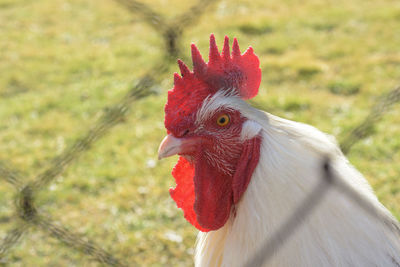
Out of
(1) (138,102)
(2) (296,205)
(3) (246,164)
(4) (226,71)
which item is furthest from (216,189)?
(1) (138,102)

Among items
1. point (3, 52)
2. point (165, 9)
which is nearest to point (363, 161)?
point (165, 9)

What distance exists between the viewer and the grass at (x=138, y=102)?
3.32 metres

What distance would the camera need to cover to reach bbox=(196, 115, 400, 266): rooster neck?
151cm

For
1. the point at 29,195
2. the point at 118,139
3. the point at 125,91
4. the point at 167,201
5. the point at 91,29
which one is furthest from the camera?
the point at 91,29

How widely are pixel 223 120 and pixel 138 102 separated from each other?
3148 millimetres

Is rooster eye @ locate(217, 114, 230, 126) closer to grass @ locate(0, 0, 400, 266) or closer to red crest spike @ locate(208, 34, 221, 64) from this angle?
red crest spike @ locate(208, 34, 221, 64)

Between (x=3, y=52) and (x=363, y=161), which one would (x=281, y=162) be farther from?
(x=3, y=52)

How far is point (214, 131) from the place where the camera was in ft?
5.26

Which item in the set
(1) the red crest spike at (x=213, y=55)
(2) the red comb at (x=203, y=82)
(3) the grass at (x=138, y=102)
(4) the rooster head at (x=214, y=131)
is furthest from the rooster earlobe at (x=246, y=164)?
(3) the grass at (x=138, y=102)

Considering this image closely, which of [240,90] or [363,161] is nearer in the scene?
[240,90]

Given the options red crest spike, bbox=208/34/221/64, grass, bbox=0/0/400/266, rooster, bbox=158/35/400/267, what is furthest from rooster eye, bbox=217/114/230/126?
grass, bbox=0/0/400/266

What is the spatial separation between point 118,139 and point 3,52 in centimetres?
244

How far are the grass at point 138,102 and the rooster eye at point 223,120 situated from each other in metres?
0.59

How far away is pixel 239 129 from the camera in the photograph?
1573 millimetres
